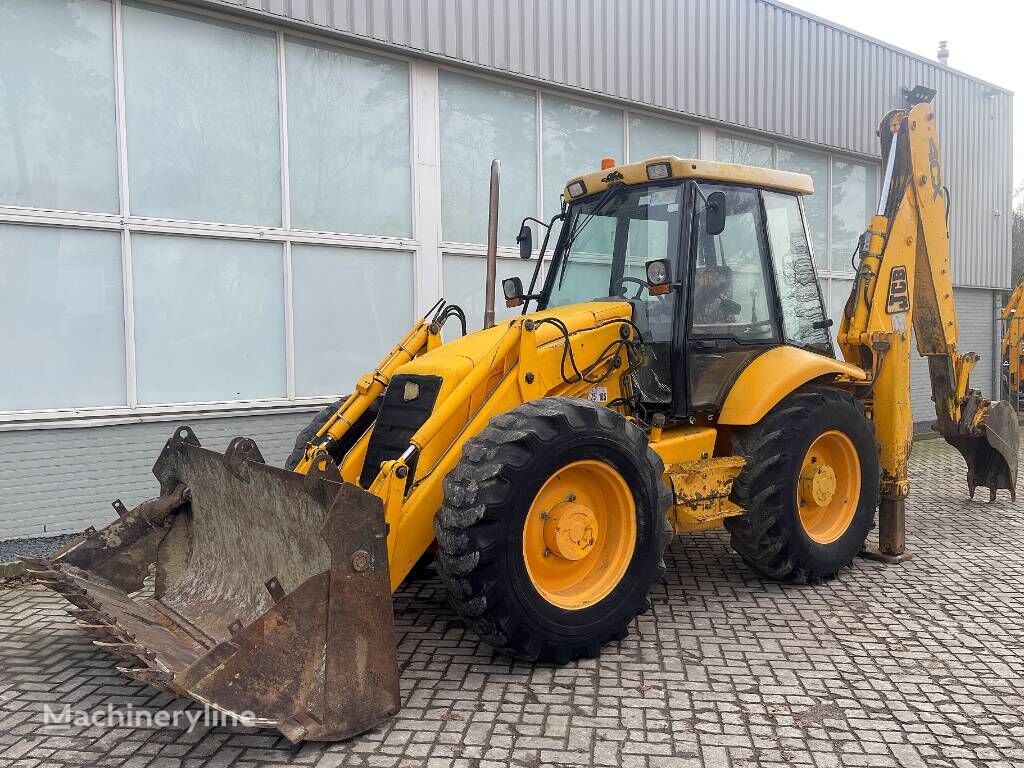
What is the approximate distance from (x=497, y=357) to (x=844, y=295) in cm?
1069

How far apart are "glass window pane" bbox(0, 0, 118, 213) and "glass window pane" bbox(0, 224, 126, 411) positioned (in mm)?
323

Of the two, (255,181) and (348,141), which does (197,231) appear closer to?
(255,181)

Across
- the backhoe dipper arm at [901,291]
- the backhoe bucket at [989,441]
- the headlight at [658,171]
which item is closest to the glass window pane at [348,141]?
the headlight at [658,171]

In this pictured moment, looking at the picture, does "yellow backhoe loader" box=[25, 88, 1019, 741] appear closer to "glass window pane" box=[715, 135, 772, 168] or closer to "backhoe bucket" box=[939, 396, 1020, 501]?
"backhoe bucket" box=[939, 396, 1020, 501]

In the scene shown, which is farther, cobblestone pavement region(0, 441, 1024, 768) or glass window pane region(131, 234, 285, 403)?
glass window pane region(131, 234, 285, 403)

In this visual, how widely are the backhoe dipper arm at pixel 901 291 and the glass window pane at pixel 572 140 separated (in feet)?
13.3

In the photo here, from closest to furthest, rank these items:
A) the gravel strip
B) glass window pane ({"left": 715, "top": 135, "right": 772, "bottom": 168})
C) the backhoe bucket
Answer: the gravel strip < the backhoe bucket < glass window pane ({"left": 715, "top": 135, "right": 772, "bottom": 168})

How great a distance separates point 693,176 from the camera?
4863 millimetres

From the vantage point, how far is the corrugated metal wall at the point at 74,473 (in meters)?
6.09

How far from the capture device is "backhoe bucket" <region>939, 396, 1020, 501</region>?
679 cm

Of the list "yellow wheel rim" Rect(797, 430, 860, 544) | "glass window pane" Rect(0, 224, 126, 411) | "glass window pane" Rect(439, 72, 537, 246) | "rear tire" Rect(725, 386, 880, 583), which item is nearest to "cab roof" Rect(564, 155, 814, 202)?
"rear tire" Rect(725, 386, 880, 583)

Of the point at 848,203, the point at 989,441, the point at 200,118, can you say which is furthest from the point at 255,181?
the point at 848,203

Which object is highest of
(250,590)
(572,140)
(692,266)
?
(572,140)

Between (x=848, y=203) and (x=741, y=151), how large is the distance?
2.86 m
